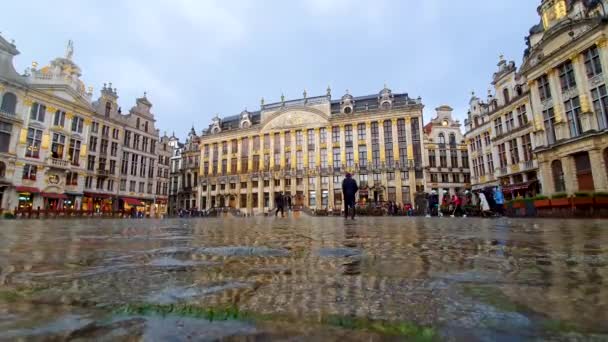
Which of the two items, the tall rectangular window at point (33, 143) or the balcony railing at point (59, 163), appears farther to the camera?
the balcony railing at point (59, 163)

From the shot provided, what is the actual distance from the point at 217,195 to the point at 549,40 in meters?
42.2

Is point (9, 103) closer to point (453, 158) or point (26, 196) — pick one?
point (26, 196)

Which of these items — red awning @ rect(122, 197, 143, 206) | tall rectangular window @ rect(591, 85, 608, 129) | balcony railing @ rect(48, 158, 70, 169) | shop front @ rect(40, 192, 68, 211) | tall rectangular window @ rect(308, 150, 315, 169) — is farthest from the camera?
tall rectangular window @ rect(308, 150, 315, 169)

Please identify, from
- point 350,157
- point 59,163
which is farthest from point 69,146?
point 350,157

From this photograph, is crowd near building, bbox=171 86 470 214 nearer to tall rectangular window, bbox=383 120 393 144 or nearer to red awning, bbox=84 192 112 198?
tall rectangular window, bbox=383 120 393 144

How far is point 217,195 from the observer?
1864 inches

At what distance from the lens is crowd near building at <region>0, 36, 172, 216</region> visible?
2714cm

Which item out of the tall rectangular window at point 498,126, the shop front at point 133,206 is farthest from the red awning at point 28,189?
the tall rectangular window at point 498,126

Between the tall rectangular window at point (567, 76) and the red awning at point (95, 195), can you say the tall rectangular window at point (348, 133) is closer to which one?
the tall rectangular window at point (567, 76)

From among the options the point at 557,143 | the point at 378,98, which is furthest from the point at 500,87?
the point at 378,98

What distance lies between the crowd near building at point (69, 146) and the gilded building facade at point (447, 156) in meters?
38.7

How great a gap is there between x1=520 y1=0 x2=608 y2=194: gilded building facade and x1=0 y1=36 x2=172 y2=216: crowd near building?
38.9m

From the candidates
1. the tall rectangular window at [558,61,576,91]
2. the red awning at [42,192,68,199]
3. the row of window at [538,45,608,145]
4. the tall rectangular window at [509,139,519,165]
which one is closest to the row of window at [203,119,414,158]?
the tall rectangular window at [509,139,519,165]

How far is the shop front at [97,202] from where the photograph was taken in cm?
3356
